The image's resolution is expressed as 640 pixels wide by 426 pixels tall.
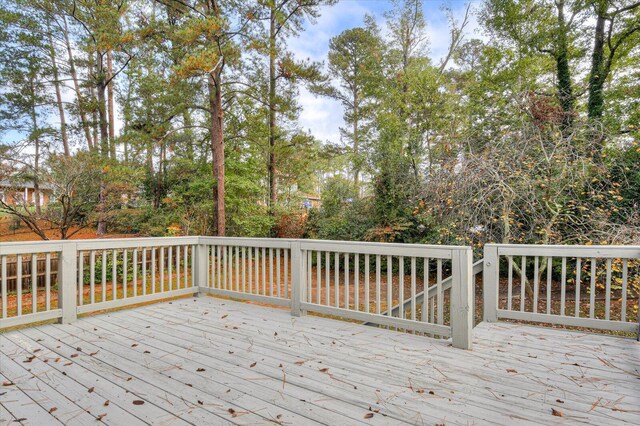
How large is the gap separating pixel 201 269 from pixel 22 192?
651 centimetres

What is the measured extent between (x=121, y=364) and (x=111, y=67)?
13498 millimetres

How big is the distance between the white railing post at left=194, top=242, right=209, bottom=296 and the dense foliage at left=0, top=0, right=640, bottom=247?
13.3 feet

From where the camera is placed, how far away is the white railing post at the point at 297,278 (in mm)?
3754

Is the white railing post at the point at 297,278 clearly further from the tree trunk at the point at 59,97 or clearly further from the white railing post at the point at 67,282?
the tree trunk at the point at 59,97

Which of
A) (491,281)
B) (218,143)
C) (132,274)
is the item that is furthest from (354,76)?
(491,281)

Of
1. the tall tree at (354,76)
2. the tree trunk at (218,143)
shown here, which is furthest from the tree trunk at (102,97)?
the tall tree at (354,76)

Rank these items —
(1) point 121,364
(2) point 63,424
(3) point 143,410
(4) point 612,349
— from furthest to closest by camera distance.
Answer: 1. (4) point 612,349
2. (1) point 121,364
3. (3) point 143,410
4. (2) point 63,424

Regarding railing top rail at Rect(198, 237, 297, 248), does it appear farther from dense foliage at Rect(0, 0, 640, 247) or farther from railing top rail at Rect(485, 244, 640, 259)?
dense foliage at Rect(0, 0, 640, 247)

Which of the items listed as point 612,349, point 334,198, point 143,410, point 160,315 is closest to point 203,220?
point 334,198

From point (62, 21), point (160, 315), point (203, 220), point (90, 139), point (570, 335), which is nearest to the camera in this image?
point (570, 335)

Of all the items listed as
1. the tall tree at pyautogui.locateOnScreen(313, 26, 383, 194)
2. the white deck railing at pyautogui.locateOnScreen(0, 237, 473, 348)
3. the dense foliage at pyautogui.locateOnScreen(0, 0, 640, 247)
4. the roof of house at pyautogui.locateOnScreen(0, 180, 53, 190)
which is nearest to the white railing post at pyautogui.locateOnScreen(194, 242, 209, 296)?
the white deck railing at pyautogui.locateOnScreen(0, 237, 473, 348)

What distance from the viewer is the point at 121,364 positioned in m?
2.42

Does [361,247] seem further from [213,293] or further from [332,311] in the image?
[213,293]

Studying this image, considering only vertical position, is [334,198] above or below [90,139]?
below
